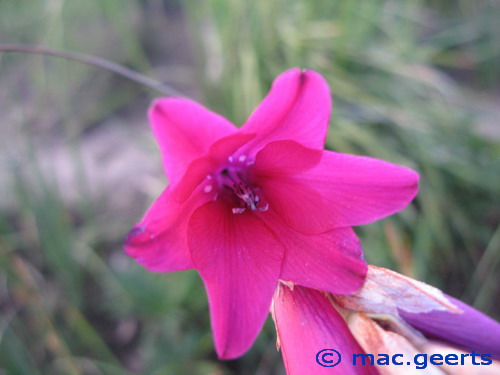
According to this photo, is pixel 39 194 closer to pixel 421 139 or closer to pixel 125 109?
pixel 125 109

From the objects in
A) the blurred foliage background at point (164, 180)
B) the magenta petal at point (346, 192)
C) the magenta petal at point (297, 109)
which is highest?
the magenta petal at point (297, 109)

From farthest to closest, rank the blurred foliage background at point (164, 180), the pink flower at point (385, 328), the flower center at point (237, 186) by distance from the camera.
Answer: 1. the blurred foliage background at point (164, 180)
2. the flower center at point (237, 186)
3. the pink flower at point (385, 328)

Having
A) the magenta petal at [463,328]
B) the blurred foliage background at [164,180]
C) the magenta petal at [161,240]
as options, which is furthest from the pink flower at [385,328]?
the blurred foliage background at [164,180]

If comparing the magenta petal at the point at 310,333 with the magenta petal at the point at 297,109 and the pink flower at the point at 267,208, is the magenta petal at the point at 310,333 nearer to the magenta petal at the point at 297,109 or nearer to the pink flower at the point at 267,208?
the pink flower at the point at 267,208

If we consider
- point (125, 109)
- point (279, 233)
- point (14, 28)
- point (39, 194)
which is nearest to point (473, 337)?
point (279, 233)

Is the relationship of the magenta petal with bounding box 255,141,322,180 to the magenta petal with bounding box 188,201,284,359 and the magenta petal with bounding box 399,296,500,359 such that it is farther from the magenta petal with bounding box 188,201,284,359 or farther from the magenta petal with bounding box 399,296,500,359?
the magenta petal with bounding box 399,296,500,359

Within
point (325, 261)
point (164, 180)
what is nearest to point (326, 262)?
point (325, 261)

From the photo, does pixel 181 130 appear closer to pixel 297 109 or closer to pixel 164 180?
pixel 297 109

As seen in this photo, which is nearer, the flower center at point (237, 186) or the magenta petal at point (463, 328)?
the magenta petal at point (463, 328)

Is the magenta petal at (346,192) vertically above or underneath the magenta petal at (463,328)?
above

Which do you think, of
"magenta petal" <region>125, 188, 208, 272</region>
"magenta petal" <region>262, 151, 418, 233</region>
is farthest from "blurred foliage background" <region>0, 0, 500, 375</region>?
"magenta petal" <region>262, 151, 418, 233</region>
